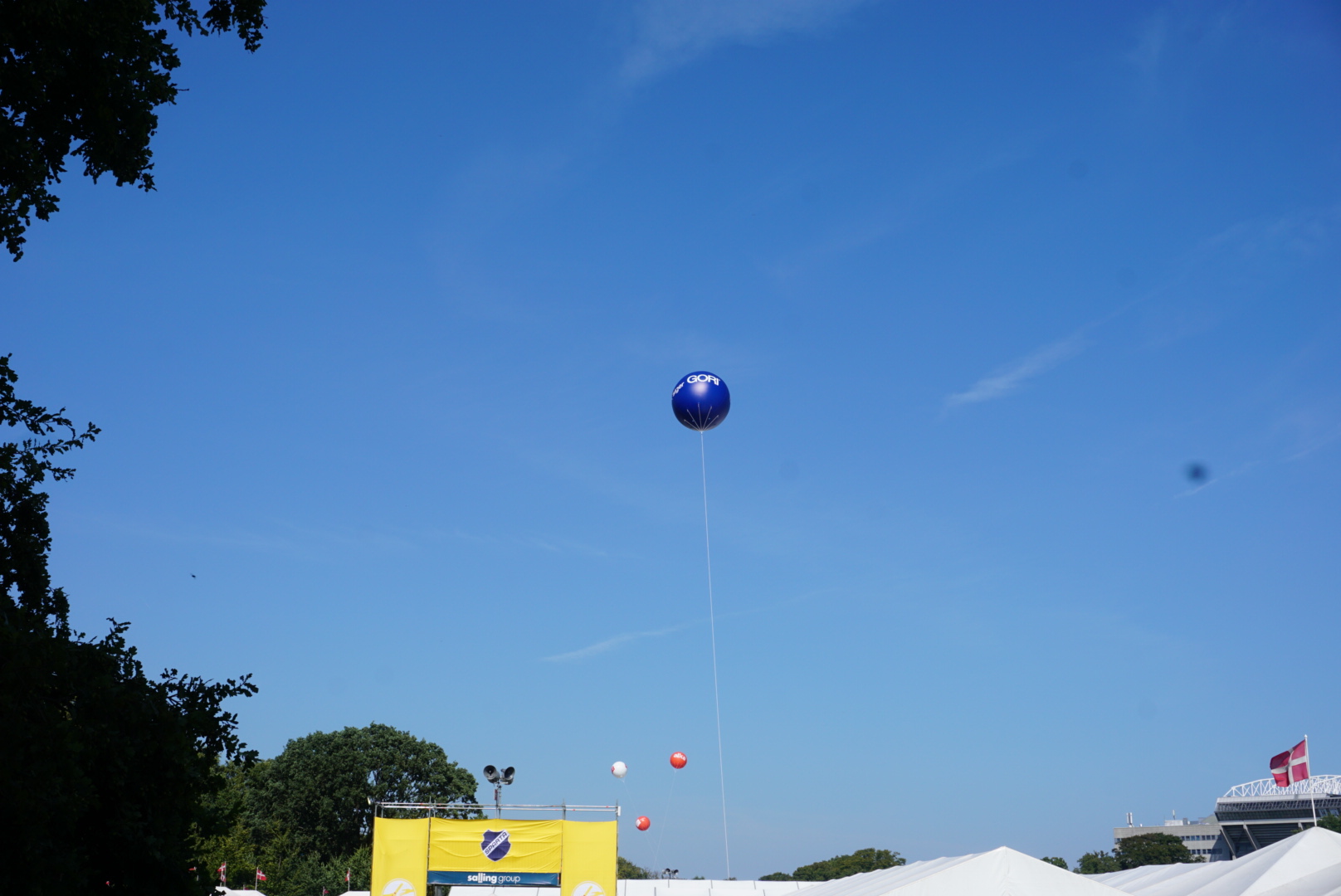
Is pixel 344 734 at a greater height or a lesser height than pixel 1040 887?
greater

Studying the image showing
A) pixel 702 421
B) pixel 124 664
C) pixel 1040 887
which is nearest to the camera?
pixel 124 664

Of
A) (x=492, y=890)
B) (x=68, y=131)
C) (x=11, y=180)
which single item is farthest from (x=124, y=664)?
(x=492, y=890)

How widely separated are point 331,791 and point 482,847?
116ft

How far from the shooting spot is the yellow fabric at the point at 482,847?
3216 cm

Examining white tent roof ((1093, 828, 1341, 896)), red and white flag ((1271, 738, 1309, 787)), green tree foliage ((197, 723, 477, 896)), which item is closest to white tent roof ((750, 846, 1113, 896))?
white tent roof ((1093, 828, 1341, 896))

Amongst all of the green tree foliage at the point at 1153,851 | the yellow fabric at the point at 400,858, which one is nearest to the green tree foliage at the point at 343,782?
the yellow fabric at the point at 400,858

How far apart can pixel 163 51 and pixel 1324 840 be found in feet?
89.5

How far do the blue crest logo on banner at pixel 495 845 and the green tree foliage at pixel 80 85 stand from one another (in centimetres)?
2492

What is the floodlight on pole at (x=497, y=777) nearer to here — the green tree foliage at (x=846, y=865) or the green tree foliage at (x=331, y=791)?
the green tree foliage at (x=331, y=791)

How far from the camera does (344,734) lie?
64438 millimetres

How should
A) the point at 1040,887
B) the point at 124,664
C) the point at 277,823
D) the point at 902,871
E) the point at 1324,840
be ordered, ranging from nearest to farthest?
the point at 124,664, the point at 1040,887, the point at 1324,840, the point at 902,871, the point at 277,823

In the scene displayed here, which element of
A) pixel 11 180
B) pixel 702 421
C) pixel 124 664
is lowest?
pixel 124 664

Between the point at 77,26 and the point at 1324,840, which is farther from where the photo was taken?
A: the point at 1324,840

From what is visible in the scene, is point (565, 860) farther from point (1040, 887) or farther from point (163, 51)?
point (163, 51)
